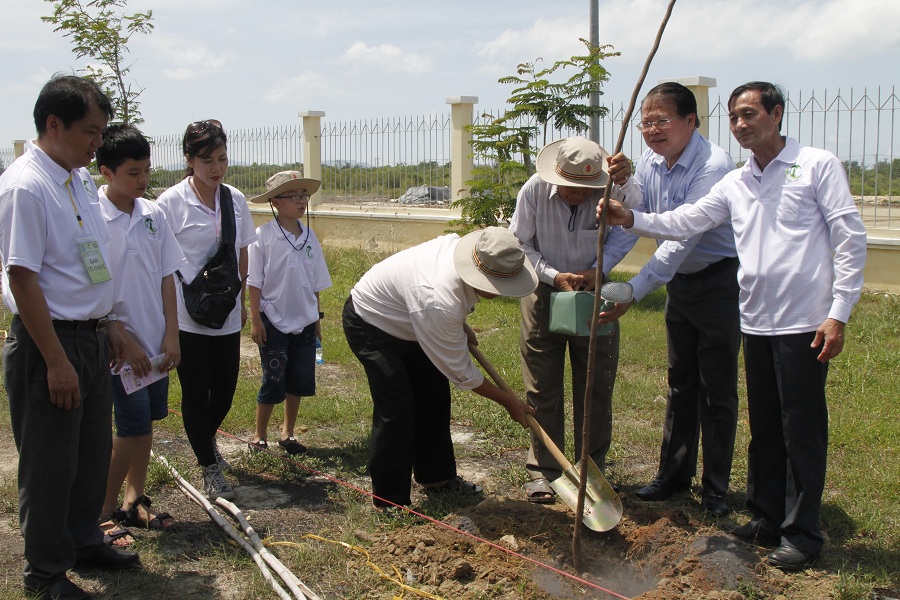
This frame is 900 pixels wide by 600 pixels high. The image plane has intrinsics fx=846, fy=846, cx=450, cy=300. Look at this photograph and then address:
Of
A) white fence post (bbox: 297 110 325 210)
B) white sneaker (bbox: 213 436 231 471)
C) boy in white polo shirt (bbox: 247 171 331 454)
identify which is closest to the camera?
white sneaker (bbox: 213 436 231 471)

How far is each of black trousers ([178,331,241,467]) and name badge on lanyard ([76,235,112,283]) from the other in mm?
1110

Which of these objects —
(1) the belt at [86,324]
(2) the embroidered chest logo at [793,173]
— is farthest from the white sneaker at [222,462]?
(2) the embroidered chest logo at [793,173]

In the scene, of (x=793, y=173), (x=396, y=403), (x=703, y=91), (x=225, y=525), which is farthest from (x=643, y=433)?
(x=703, y=91)

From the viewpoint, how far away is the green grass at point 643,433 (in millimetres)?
3826

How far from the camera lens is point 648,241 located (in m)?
11.2

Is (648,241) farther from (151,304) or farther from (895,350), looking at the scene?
(151,304)

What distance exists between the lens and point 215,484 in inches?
179

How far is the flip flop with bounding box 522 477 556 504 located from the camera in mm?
4473

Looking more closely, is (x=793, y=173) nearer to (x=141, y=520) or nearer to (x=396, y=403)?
(x=396, y=403)

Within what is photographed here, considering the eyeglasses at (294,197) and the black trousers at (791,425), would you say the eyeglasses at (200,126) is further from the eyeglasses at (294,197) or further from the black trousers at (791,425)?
the black trousers at (791,425)

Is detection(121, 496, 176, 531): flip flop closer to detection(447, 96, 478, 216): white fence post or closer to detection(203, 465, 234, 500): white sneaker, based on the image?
detection(203, 465, 234, 500): white sneaker

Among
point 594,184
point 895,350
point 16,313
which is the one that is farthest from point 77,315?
point 895,350

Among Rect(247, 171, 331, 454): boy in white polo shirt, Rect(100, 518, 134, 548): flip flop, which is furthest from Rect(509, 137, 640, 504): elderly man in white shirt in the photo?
Rect(100, 518, 134, 548): flip flop

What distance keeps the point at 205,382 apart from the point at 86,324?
3.96ft
